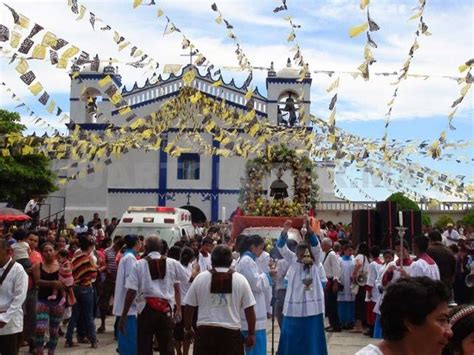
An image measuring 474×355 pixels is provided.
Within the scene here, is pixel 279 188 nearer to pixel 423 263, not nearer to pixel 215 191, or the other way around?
pixel 423 263

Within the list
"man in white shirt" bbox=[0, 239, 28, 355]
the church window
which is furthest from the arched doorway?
"man in white shirt" bbox=[0, 239, 28, 355]

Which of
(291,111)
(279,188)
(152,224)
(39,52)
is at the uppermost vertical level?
(291,111)

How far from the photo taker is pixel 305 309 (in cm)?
902

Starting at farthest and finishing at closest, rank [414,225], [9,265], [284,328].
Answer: [414,225]
[284,328]
[9,265]

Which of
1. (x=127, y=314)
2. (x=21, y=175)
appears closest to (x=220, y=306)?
(x=127, y=314)

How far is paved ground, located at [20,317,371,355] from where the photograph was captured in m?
11.5

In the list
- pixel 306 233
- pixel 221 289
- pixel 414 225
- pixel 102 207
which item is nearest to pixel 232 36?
pixel 306 233

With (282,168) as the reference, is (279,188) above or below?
below

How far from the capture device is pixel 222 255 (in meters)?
7.27

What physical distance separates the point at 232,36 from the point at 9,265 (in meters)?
6.53

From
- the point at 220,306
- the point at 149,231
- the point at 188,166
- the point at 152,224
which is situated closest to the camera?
the point at 220,306

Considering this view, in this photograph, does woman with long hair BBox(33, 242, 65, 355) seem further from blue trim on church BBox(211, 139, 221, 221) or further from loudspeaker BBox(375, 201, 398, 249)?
blue trim on church BBox(211, 139, 221, 221)

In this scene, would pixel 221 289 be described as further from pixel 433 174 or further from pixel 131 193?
pixel 131 193

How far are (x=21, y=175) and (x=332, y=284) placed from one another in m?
24.3
